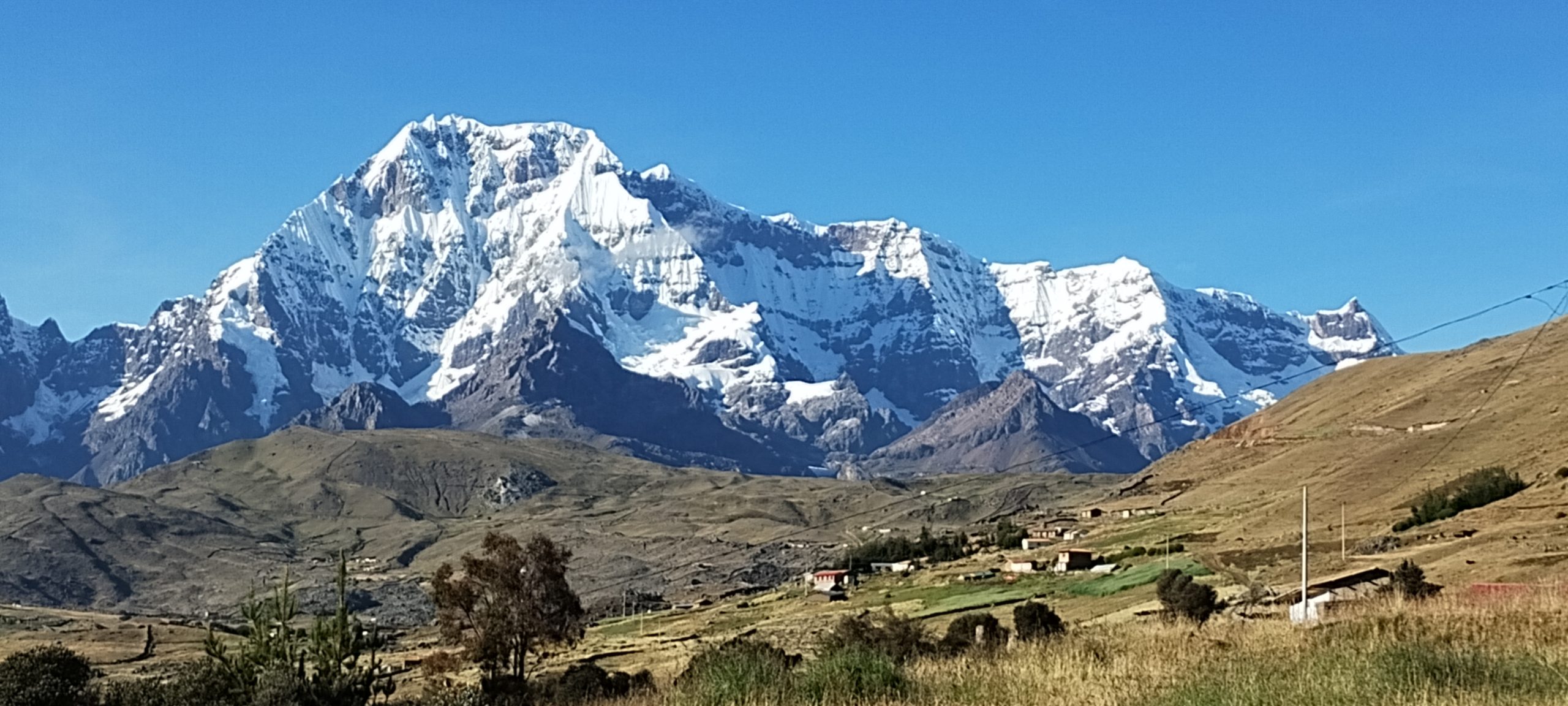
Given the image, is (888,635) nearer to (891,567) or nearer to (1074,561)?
(1074,561)

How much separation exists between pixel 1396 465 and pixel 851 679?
98.1m

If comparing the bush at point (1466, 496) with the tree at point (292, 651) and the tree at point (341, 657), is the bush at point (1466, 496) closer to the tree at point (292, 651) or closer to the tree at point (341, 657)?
the tree at point (341, 657)

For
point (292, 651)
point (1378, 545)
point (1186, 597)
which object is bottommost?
point (1186, 597)

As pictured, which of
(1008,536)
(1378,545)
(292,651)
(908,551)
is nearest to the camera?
(292,651)

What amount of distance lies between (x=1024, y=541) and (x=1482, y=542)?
72.4 meters

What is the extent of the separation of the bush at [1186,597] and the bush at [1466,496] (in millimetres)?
28384

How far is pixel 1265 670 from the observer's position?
15.3 metres

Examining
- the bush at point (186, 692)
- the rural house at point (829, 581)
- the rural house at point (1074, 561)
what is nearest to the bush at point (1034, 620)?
the bush at point (186, 692)

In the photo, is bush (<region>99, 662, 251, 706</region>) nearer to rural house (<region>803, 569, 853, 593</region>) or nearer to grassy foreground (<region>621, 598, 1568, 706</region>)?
grassy foreground (<region>621, 598, 1568, 706</region>)

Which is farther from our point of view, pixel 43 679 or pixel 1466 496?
pixel 1466 496

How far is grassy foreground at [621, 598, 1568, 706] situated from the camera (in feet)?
45.9

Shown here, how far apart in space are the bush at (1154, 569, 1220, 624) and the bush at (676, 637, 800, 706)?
74.1 ft

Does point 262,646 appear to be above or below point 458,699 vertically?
above

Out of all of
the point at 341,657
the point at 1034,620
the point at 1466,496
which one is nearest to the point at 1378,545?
the point at 1466,496
